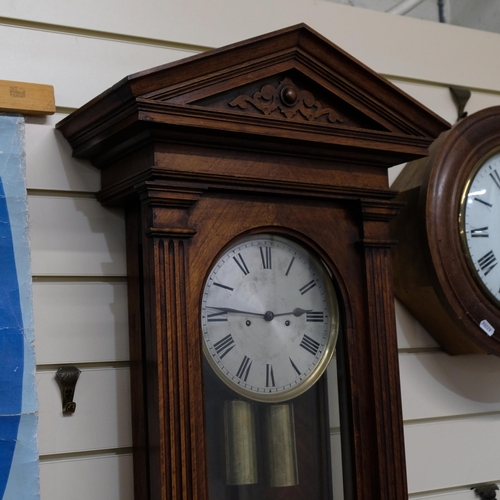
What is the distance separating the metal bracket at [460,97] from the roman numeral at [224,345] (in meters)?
0.75

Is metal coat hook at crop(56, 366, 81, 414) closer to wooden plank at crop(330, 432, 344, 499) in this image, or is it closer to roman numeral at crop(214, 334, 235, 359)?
roman numeral at crop(214, 334, 235, 359)

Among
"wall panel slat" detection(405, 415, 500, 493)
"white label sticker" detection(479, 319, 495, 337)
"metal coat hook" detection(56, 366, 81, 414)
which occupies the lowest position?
"wall panel slat" detection(405, 415, 500, 493)

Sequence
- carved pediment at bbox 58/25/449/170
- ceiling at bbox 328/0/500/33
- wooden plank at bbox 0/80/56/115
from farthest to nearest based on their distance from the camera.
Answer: ceiling at bbox 328/0/500/33
wooden plank at bbox 0/80/56/115
carved pediment at bbox 58/25/449/170

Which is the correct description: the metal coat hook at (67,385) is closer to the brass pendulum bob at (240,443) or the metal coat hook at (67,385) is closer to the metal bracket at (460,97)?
the brass pendulum bob at (240,443)

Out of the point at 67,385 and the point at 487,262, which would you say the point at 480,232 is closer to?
the point at 487,262

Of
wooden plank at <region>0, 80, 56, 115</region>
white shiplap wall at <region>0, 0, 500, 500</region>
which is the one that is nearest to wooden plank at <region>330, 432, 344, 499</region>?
white shiplap wall at <region>0, 0, 500, 500</region>

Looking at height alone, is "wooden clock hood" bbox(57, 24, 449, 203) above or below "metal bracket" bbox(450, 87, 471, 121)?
below

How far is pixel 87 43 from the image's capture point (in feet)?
3.70

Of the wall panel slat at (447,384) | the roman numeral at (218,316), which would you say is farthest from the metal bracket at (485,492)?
the roman numeral at (218,316)

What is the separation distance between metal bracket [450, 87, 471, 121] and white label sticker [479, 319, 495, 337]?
44cm

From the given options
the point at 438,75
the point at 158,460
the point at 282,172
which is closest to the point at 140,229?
the point at 282,172

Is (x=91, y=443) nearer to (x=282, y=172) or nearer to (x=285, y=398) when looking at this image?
(x=285, y=398)

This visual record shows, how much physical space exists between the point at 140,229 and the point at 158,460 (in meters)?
0.32

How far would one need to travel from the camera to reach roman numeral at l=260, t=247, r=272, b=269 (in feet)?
3.36
